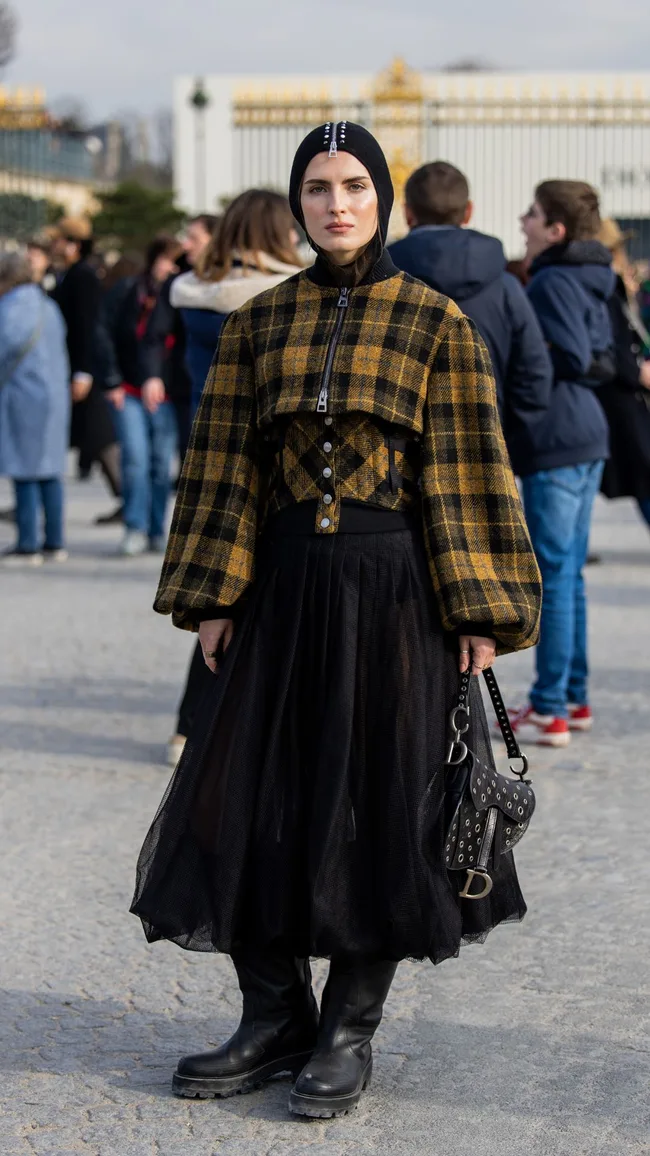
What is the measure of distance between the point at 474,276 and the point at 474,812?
2.63m

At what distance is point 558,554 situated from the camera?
20.0 feet

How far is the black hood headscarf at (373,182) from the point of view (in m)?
3.18

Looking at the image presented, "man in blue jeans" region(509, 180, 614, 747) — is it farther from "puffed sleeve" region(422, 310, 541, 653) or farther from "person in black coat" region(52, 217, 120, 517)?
"person in black coat" region(52, 217, 120, 517)

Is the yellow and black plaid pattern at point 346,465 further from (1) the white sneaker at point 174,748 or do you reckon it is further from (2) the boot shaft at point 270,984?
(1) the white sneaker at point 174,748

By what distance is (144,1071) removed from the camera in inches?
134

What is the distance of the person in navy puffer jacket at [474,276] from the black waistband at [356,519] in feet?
7.11

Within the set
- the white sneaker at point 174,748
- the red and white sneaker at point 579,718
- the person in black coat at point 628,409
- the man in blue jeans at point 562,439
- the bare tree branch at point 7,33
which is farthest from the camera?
the bare tree branch at point 7,33

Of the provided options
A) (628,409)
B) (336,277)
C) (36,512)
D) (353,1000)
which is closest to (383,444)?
(336,277)

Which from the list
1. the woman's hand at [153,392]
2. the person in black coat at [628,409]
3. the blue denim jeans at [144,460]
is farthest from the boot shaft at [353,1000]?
the blue denim jeans at [144,460]

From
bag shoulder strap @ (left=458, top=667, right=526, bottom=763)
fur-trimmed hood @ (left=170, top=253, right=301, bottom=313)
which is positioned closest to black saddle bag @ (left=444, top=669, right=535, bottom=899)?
bag shoulder strap @ (left=458, top=667, right=526, bottom=763)

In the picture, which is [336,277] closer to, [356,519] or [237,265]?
[356,519]

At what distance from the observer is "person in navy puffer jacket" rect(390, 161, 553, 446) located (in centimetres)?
533

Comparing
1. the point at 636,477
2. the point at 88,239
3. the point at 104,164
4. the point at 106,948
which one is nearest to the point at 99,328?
the point at 88,239

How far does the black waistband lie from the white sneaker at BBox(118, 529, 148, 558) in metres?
7.70
